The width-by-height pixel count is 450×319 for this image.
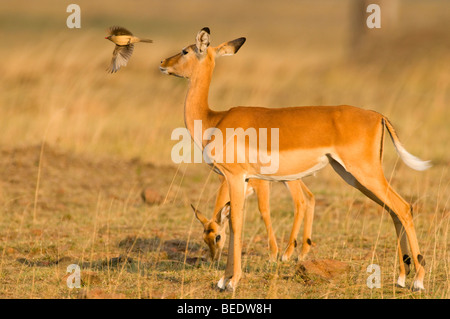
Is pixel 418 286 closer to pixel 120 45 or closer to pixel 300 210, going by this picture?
pixel 300 210

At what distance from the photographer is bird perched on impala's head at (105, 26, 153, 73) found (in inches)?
265

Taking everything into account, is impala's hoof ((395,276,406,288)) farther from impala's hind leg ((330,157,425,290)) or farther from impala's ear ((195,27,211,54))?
impala's ear ((195,27,211,54))

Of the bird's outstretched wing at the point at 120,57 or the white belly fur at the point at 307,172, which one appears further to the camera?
the bird's outstretched wing at the point at 120,57

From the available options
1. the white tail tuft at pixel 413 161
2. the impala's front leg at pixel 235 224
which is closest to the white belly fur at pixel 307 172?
the impala's front leg at pixel 235 224

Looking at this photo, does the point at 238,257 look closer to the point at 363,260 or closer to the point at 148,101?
the point at 363,260

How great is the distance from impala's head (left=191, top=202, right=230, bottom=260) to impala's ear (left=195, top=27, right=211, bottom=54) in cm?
167

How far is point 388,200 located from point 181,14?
171ft

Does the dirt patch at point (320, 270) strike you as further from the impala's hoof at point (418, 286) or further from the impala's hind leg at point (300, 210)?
the impala's hind leg at point (300, 210)

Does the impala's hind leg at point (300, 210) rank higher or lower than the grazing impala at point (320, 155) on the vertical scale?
lower

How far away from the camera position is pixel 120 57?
6.82 m

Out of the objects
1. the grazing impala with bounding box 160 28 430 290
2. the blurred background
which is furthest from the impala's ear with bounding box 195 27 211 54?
the blurred background

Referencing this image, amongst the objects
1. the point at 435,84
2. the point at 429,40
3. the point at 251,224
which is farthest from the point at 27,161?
the point at 429,40

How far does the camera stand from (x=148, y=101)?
16438mm

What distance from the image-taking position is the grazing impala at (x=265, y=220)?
7.36m
